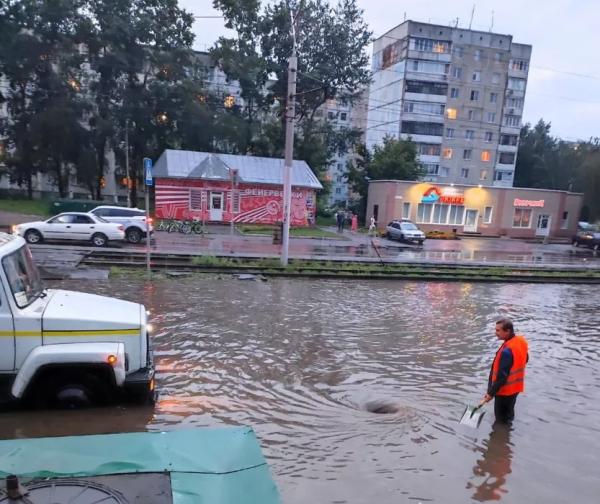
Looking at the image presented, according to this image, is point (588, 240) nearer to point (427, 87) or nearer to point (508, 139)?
point (508, 139)

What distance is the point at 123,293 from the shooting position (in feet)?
39.7

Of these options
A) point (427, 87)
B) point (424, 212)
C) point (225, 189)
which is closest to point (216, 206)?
point (225, 189)

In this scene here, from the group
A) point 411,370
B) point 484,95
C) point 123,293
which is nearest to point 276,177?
point 123,293

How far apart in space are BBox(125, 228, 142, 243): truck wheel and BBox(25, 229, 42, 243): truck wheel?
3.70 m

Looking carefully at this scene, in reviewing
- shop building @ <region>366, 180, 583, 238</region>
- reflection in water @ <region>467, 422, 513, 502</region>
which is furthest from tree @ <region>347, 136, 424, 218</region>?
reflection in water @ <region>467, 422, 513, 502</region>

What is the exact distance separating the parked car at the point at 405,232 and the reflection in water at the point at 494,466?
27.2m

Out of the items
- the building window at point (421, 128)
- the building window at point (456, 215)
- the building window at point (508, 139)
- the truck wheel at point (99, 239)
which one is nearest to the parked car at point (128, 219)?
the truck wheel at point (99, 239)

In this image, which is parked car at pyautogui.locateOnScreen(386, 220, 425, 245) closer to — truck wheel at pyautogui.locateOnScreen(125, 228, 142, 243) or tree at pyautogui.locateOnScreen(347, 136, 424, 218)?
tree at pyautogui.locateOnScreen(347, 136, 424, 218)

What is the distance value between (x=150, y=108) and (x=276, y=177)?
48.7ft

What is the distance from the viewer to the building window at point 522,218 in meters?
43.1

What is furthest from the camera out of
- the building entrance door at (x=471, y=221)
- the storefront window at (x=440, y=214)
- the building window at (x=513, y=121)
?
the building window at (x=513, y=121)

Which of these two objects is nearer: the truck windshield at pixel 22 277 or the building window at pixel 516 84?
the truck windshield at pixel 22 277

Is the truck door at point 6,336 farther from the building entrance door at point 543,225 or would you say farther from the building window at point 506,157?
the building window at point 506,157

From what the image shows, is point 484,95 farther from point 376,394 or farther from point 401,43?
point 376,394
